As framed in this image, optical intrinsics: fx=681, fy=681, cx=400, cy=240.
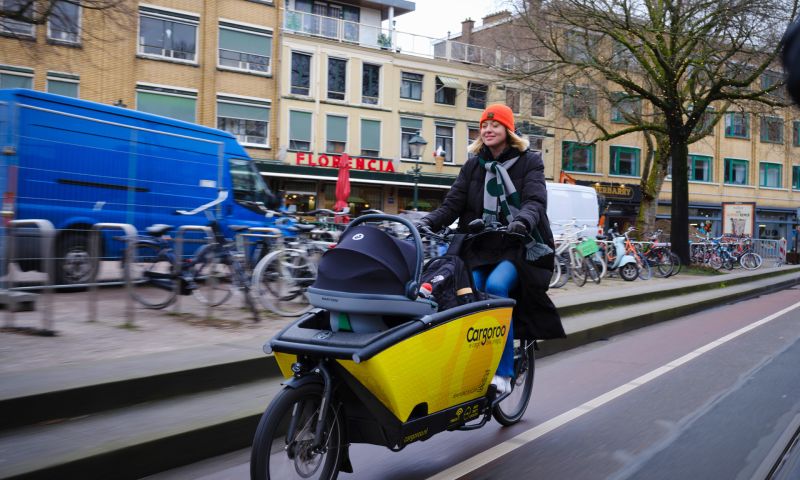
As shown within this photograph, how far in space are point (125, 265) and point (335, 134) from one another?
25590 millimetres

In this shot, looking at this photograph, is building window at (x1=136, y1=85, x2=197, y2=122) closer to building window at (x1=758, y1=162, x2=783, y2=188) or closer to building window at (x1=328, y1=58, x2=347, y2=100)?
building window at (x1=328, y1=58, x2=347, y2=100)

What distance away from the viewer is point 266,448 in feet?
9.43

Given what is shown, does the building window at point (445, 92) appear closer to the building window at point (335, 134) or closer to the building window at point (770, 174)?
the building window at point (335, 134)

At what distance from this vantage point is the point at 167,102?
2770 centimetres

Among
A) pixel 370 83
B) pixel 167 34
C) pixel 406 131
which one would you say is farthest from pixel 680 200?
pixel 167 34

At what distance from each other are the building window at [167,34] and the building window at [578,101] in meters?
15.3

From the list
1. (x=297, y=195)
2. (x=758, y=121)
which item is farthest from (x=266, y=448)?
(x=297, y=195)

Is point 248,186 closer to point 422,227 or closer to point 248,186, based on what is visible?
point 248,186

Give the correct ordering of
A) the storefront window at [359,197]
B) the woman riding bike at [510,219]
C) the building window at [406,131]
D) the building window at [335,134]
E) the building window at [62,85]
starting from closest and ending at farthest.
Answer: the woman riding bike at [510,219], the building window at [62,85], the building window at [335,134], the storefront window at [359,197], the building window at [406,131]

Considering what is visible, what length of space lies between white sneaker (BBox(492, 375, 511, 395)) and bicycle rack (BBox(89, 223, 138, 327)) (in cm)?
410

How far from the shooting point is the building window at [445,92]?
35.1 meters

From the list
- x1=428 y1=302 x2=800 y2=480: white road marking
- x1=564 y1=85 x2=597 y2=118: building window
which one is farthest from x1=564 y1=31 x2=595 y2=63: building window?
x1=428 y1=302 x2=800 y2=480: white road marking

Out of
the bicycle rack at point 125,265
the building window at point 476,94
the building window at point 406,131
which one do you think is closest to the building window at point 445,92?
the building window at point 476,94

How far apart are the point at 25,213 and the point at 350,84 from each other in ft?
85.9
